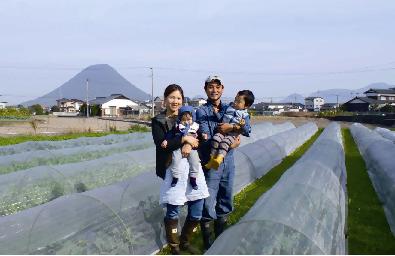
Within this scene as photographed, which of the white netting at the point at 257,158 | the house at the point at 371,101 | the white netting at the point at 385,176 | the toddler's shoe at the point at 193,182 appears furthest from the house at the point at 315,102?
the toddler's shoe at the point at 193,182

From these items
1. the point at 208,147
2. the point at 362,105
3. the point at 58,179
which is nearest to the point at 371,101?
the point at 362,105

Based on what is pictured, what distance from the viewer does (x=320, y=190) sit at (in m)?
4.79

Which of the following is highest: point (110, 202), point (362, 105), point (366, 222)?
point (362, 105)

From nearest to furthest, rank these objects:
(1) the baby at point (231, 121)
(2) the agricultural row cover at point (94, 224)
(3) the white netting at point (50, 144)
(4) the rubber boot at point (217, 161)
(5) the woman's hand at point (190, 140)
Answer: (2) the agricultural row cover at point (94, 224) → (5) the woman's hand at point (190, 140) → (4) the rubber boot at point (217, 161) → (1) the baby at point (231, 121) → (3) the white netting at point (50, 144)

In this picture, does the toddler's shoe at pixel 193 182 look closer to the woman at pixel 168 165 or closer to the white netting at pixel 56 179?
the woman at pixel 168 165

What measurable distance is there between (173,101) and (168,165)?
2.14ft

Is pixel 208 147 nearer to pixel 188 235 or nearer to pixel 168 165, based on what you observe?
pixel 168 165

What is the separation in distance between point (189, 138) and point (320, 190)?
1.82 m

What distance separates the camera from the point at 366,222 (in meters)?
6.46

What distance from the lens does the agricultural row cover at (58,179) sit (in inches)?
233

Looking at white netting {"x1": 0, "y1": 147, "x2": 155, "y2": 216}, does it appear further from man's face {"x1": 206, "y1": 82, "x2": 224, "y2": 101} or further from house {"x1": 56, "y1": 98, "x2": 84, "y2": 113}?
house {"x1": 56, "y1": 98, "x2": 84, "y2": 113}

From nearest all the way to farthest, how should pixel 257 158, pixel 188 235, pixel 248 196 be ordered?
pixel 188 235
pixel 248 196
pixel 257 158

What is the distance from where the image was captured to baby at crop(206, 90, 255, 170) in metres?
4.33

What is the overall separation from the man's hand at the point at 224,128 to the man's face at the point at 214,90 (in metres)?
0.31
